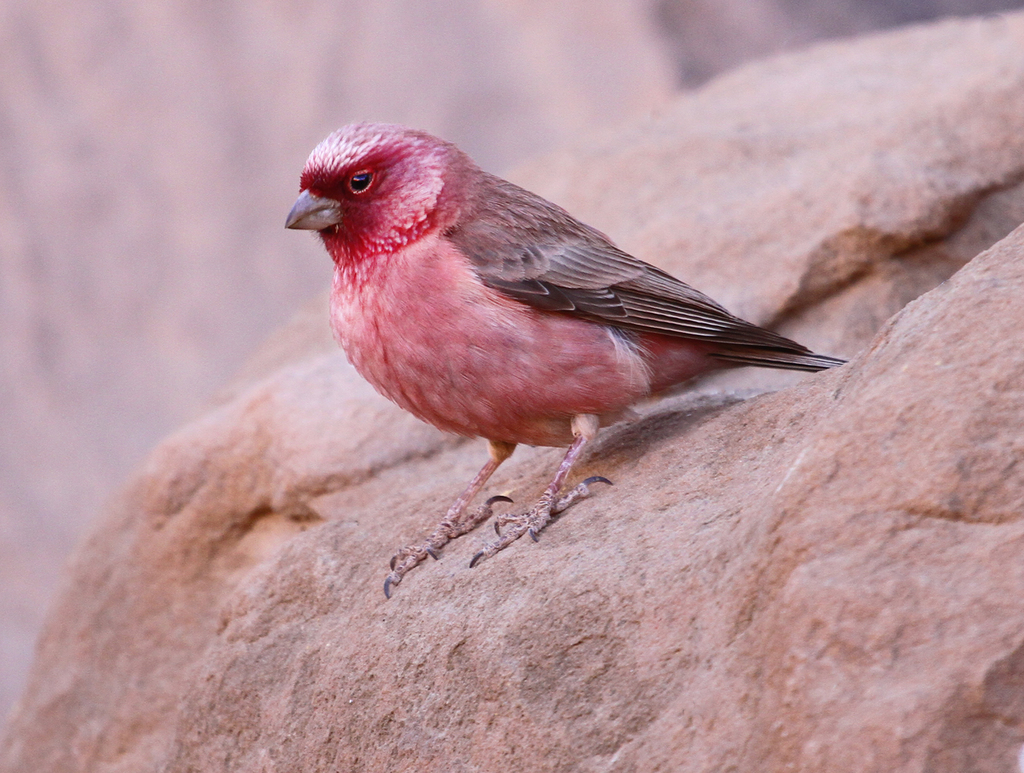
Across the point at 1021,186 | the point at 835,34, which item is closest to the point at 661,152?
the point at 1021,186

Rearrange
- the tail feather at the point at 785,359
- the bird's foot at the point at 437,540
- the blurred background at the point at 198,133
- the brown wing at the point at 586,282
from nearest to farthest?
the bird's foot at the point at 437,540, the brown wing at the point at 586,282, the tail feather at the point at 785,359, the blurred background at the point at 198,133

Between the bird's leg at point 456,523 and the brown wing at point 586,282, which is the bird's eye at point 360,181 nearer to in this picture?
the brown wing at point 586,282

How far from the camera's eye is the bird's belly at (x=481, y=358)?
149 inches

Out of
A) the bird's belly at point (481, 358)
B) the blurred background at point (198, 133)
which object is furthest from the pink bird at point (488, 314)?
the blurred background at point (198, 133)

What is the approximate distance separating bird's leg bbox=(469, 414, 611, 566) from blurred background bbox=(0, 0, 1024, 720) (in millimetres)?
7904

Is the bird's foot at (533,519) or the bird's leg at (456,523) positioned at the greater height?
the bird's leg at (456,523)

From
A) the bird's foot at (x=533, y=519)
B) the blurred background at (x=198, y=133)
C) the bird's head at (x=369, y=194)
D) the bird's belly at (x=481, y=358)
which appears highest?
the blurred background at (x=198, y=133)

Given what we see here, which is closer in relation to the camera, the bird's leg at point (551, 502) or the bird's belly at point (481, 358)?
the bird's leg at point (551, 502)

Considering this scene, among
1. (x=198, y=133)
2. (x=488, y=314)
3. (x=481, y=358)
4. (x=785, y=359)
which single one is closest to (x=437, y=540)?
(x=481, y=358)

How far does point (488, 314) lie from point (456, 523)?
750mm

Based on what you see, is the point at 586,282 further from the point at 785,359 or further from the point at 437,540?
the point at 437,540

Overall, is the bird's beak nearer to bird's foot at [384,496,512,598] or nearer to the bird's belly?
the bird's belly

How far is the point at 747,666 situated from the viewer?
96.9 inches

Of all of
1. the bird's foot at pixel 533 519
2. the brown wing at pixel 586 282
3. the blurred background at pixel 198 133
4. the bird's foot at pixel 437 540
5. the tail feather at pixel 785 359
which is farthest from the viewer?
the blurred background at pixel 198 133
